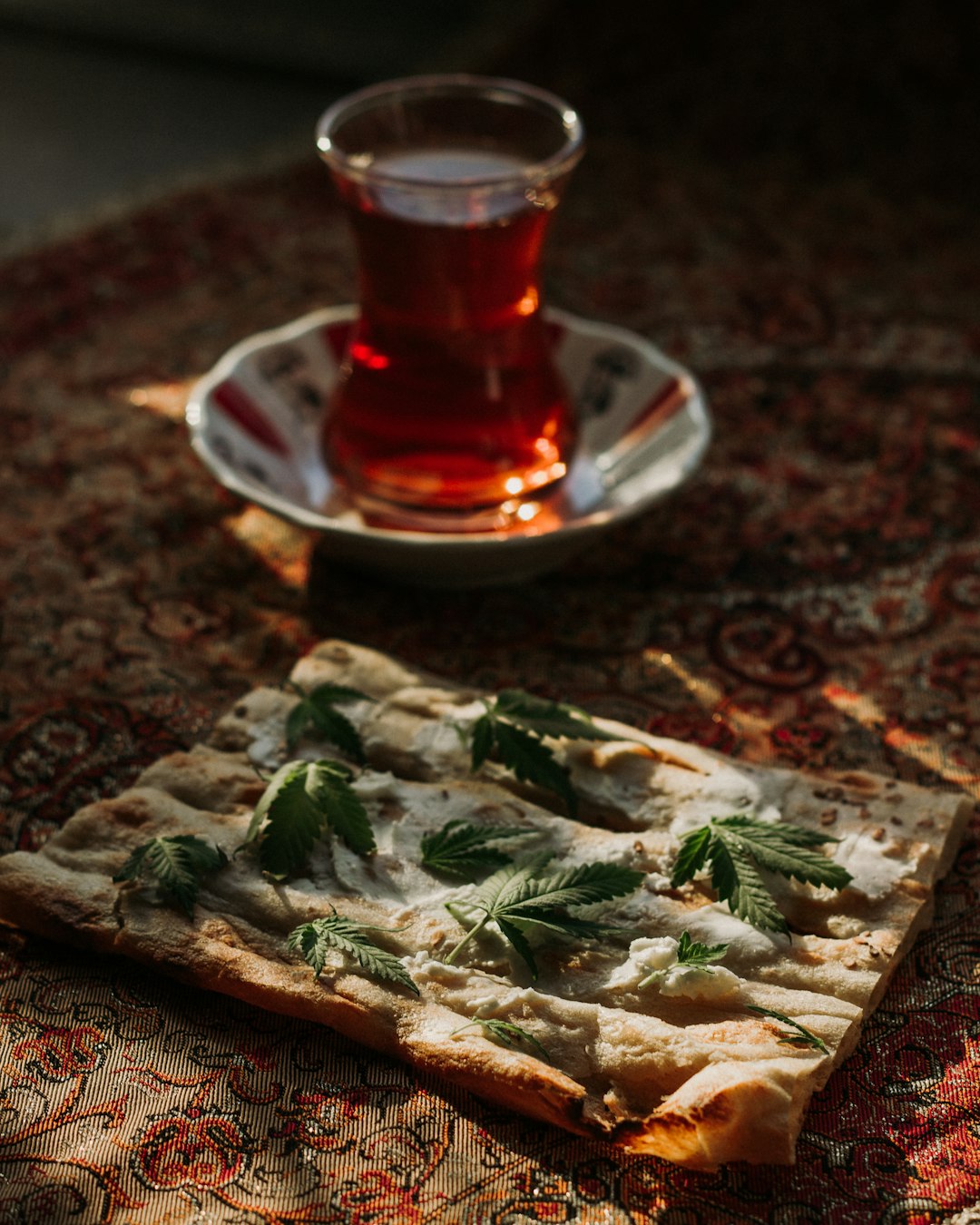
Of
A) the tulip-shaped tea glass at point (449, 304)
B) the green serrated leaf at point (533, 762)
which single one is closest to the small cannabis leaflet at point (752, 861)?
the green serrated leaf at point (533, 762)

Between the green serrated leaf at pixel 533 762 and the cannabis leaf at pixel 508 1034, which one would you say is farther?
the green serrated leaf at pixel 533 762

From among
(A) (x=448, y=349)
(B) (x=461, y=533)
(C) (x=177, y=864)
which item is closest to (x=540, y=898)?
(C) (x=177, y=864)

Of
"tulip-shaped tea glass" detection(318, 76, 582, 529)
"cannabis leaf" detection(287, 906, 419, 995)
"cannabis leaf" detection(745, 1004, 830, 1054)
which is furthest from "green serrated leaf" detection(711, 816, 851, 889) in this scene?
"tulip-shaped tea glass" detection(318, 76, 582, 529)

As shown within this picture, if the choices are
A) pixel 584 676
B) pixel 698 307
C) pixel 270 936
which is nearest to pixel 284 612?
pixel 584 676

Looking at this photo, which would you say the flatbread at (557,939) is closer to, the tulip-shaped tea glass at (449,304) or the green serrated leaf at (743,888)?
the green serrated leaf at (743,888)

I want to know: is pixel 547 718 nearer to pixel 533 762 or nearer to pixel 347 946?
pixel 533 762

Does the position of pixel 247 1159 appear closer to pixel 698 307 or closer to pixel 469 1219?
pixel 469 1219
